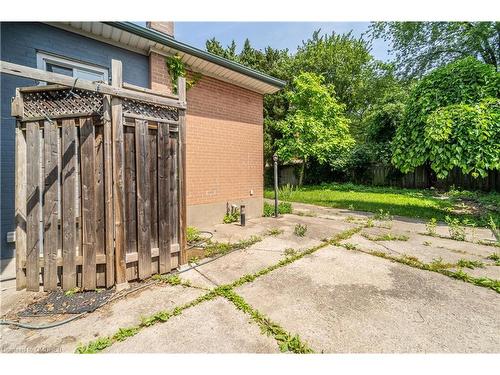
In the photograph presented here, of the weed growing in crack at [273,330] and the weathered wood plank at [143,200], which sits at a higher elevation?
the weathered wood plank at [143,200]

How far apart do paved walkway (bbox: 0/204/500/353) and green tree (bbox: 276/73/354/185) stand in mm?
11548

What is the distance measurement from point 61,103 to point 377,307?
4.48 m

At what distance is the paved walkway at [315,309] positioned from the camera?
1.97 metres

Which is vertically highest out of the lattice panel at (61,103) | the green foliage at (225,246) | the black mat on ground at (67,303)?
the lattice panel at (61,103)

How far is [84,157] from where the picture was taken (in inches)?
112

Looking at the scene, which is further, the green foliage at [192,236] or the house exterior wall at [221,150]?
the house exterior wall at [221,150]

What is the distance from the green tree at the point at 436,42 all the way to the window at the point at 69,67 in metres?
16.8

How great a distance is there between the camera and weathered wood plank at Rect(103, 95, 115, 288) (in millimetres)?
2795

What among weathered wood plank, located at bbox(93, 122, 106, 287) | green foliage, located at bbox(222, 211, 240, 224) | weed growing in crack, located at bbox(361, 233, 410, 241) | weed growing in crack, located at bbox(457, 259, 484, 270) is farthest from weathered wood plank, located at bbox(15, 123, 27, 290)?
weed growing in crack, located at bbox(457, 259, 484, 270)

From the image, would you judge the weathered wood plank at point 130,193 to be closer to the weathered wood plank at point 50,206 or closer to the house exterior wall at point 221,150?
the weathered wood plank at point 50,206

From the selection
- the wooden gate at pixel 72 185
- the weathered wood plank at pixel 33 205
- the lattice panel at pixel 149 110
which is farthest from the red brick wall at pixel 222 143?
the weathered wood plank at pixel 33 205

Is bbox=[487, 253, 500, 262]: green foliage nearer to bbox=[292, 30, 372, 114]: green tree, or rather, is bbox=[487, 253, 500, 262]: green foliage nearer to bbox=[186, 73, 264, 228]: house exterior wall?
bbox=[186, 73, 264, 228]: house exterior wall

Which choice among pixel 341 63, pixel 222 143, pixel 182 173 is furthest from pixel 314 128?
pixel 182 173
